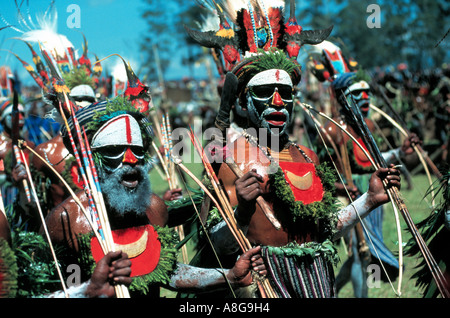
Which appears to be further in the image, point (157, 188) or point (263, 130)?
point (157, 188)

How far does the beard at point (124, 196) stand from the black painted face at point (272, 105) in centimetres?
77

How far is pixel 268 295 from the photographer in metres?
2.71

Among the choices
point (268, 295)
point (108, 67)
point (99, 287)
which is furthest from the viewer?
point (108, 67)

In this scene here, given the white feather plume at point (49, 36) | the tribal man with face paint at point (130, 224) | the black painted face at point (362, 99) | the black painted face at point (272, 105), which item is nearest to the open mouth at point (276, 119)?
the black painted face at point (272, 105)

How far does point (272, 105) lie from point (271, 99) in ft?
0.12

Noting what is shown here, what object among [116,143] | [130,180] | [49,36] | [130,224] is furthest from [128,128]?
[49,36]

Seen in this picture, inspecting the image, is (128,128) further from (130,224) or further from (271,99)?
(271,99)

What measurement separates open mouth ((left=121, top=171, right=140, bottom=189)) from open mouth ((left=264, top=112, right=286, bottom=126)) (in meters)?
0.83

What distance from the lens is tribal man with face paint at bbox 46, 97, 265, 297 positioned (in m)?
2.65

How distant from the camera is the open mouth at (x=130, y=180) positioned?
2.74 meters

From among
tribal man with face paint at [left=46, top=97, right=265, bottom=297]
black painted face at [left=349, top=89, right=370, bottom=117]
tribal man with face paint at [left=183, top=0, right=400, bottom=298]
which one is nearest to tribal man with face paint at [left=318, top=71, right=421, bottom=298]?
black painted face at [left=349, top=89, right=370, bottom=117]
